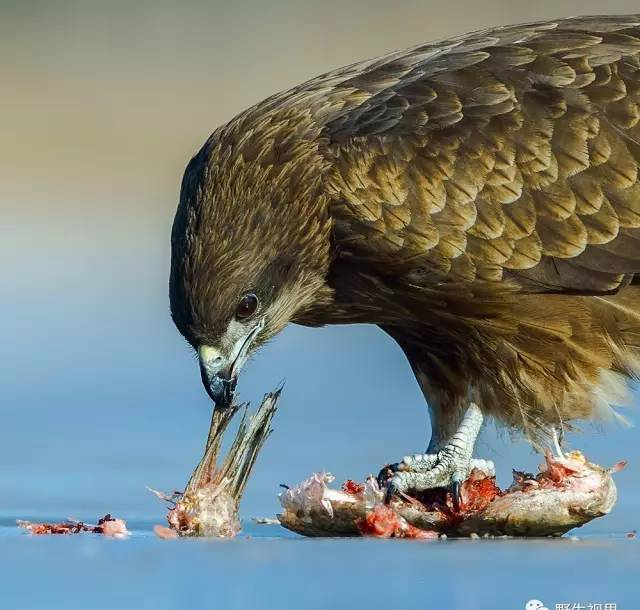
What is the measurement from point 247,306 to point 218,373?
37 cm

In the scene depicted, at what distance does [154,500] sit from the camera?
8.95m

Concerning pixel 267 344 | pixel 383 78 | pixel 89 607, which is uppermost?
pixel 383 78

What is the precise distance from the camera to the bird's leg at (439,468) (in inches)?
326

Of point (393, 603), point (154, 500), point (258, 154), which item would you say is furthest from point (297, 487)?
point (393, 603)

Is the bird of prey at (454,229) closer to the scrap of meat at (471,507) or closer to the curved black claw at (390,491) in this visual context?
the curved black claw at (390,491)

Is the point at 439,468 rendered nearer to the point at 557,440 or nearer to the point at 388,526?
the point at 388,526

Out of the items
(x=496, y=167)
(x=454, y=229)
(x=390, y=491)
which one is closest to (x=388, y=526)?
(x=390, y=491)

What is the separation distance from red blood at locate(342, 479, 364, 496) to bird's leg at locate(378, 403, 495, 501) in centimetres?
12

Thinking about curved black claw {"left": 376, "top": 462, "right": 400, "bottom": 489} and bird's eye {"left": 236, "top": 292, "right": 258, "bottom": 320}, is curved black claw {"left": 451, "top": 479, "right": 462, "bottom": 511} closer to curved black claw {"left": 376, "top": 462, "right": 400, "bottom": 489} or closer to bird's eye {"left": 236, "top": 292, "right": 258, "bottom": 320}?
curved black claw {"left": 376, "top": 462, "right": 400, "bottom": 489}

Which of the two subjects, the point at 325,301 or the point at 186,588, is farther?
the point at 325,301

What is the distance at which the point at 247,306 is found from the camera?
317 inches

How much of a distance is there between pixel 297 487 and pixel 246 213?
1.39 metres

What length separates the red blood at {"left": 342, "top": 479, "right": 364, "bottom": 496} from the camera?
324 inches

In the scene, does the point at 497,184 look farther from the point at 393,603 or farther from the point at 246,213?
the point at 393,603
